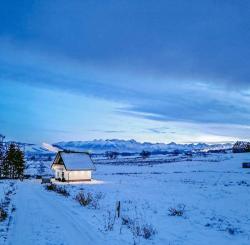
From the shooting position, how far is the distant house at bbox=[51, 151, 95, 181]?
56875 mm

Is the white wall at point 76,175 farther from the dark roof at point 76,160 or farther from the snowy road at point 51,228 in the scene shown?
the snowy road at point 51,228

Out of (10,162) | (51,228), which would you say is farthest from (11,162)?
(51,228)

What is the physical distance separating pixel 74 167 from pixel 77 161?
1.95 meters

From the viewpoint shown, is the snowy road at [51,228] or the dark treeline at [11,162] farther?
the dark treeline at [11,162]

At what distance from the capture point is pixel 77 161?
193 feet

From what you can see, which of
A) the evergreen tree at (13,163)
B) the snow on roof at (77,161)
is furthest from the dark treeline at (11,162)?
the snow on roof at (77,161)

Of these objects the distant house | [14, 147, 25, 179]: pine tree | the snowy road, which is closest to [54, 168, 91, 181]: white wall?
the distant house

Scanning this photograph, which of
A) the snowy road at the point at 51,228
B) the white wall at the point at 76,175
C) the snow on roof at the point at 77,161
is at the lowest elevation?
the white wall at the point at 76,175

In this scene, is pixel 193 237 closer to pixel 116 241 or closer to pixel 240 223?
pixel 116 241

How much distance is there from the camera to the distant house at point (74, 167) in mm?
56875

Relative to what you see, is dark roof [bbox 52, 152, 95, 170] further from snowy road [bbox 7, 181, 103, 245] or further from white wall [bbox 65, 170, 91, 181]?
snowy road [bbox 7, 181, 103, 245]

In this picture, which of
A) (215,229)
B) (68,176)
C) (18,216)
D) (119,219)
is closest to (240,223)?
(215,229)

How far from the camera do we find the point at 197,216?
60.4 ft

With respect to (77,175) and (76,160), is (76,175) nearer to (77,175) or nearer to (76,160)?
(77,175)
